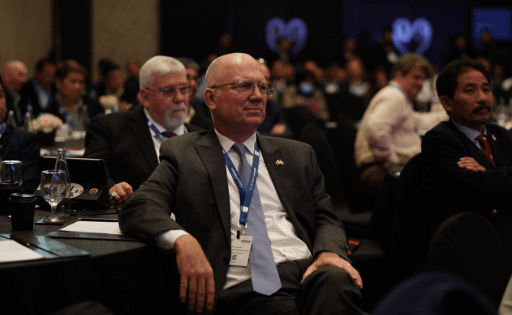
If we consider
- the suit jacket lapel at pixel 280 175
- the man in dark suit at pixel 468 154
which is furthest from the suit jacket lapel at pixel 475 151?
the suit jacket lapel at pixel 280 175

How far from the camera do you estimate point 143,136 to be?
9.96 ft

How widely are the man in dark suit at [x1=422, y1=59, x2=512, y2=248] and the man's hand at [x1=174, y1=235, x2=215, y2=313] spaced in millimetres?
1421

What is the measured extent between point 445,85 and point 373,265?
1010 mm

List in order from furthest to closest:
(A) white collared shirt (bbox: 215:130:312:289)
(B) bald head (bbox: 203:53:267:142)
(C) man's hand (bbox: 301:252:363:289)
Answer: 1. (B) bald head (bbox: 203:53:267:142)
2. (A) white collared shirt (bbox: 215:130:312:289)
3. (C) man's hand (bbox: 301:252:363:289)

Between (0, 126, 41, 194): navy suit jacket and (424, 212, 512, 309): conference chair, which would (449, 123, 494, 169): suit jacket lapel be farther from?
(0, 126, 41, 194): navy suit jacket

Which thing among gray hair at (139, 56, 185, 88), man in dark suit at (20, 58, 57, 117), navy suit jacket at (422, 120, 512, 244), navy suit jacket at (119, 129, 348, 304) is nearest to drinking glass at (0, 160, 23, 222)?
navy suit jacket at (119, 129, 348, 304)

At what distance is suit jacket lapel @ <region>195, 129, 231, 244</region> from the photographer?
6.60 feet

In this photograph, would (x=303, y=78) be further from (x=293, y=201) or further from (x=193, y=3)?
(x=293, y=201)

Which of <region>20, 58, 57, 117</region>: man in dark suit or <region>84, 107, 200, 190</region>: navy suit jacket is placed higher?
<region>20, 58, 57, 117</region>: man in dark suit

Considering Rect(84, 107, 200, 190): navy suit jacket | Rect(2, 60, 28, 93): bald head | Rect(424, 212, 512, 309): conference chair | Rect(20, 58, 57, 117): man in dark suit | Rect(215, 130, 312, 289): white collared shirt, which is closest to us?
Rect(424, 212, 512, 309): conference chair

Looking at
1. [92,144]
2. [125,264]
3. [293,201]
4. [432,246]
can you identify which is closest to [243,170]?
[293,201]

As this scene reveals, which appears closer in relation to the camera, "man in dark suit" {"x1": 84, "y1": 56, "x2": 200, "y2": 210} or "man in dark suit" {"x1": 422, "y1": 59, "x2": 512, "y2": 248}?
"man in dark suit" {"x1": 422, "y1": 59, "x2": 512, "y2": 248}

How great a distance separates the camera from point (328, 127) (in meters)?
6.57

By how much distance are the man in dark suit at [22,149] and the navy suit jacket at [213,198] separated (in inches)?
38.6
